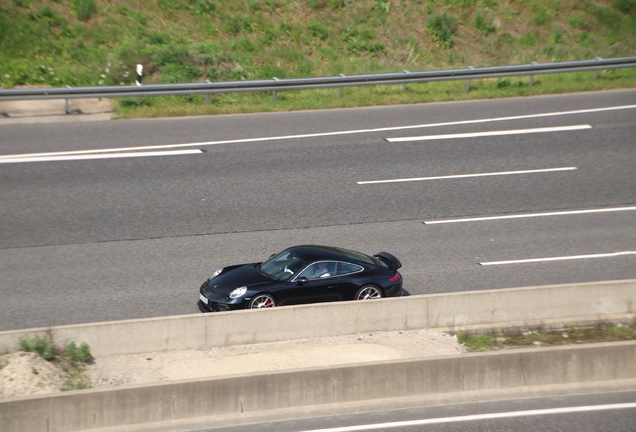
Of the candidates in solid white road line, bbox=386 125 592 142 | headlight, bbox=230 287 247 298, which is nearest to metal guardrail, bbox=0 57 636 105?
solid white road line, bbox=386 125 592 142

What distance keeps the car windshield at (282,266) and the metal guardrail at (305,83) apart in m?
9.98

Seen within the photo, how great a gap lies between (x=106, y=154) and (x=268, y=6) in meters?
11.8

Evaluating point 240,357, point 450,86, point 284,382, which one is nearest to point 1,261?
point 240,357

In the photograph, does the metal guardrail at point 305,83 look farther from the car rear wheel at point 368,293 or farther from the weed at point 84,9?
the car rear wheel at point 368,293

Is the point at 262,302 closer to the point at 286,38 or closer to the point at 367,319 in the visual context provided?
the point at 367,319

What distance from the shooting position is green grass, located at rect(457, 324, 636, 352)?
11.4 m

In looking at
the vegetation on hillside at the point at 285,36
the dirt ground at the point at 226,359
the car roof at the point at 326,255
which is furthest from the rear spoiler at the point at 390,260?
the vegetation on hillside at the point at 285,36

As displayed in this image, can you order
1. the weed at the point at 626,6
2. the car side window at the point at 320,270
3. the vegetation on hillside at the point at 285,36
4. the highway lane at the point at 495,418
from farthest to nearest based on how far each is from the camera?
the weed at the point at 626,6
the vegetation on hillside at the point at 285,36
the car side window at the point at 320,270
the highway lane at the point at 495,418

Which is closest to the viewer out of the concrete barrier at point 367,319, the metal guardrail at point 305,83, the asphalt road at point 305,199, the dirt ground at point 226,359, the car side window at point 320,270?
the dirt ground at point 226,359

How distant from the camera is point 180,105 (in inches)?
841

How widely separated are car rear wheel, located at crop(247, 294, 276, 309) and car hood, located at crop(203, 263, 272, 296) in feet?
0.75

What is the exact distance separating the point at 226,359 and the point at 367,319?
2407mm

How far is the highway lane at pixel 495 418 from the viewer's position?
29.7ft

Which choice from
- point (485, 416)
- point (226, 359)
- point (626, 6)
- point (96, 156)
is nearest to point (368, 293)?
point (226, 359)
